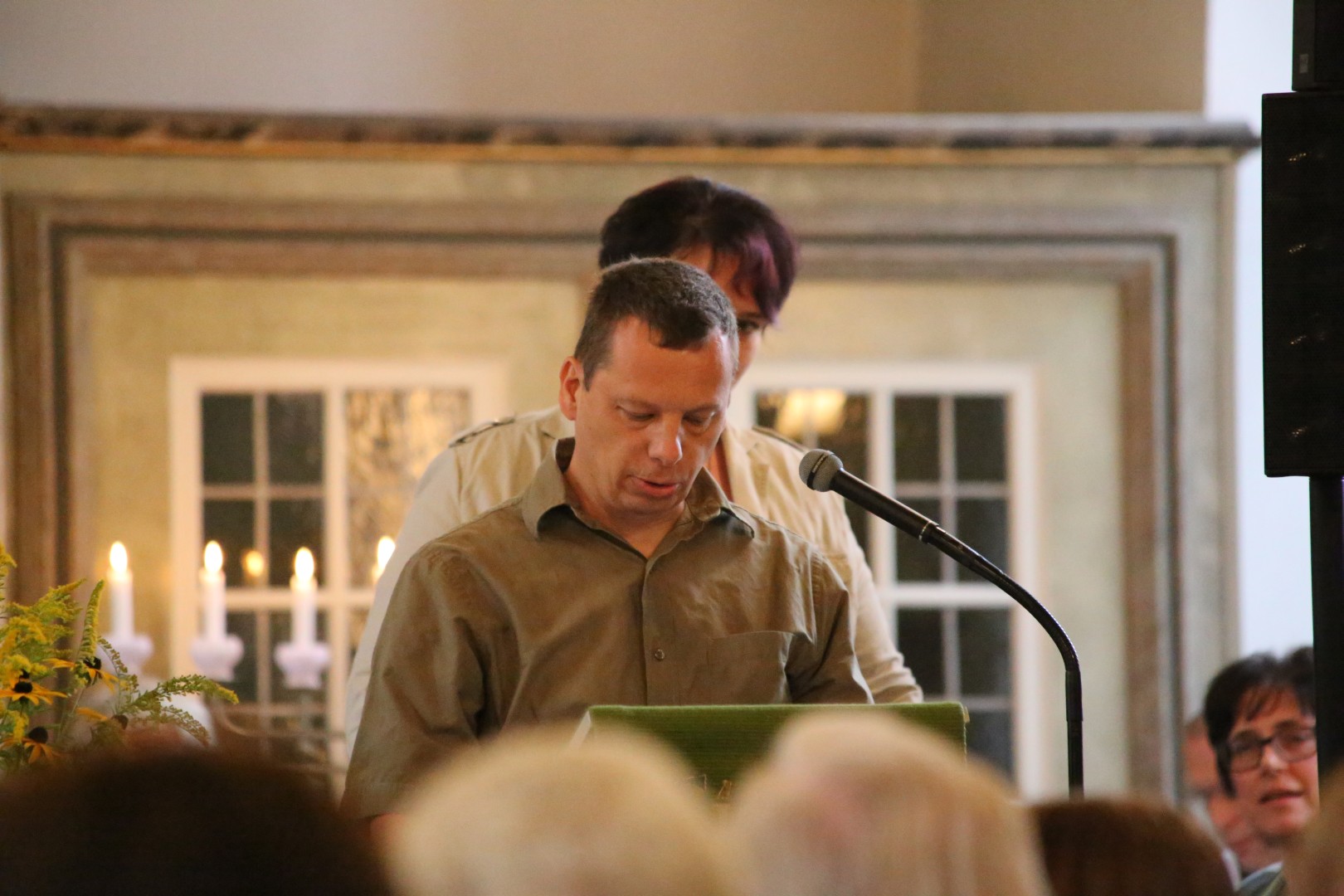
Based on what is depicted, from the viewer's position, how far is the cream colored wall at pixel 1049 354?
5.92m

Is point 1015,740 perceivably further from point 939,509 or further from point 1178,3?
point 1178,3

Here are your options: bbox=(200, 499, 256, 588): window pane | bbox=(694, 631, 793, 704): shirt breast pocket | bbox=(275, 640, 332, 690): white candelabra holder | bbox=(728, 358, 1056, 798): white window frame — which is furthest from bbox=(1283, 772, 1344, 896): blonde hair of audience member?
bbox=(200, 499, 256, 588): window pane

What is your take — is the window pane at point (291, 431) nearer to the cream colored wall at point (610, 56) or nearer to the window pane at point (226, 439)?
the window pane at point (226, 439)

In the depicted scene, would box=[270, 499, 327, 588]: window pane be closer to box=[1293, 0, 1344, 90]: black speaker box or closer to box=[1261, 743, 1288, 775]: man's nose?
box=[1261, 743, 1288, 775]: man's nose

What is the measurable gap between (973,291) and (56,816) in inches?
210

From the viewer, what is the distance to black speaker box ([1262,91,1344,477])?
6.68 ft

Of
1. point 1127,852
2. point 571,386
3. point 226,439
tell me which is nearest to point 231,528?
point 226,439

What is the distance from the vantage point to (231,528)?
5.73m

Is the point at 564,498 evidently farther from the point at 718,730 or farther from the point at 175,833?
the point at 175,833

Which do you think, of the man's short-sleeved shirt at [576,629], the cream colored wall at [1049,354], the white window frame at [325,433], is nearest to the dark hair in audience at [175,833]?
the man's short-sleeved shirt at [576,629]

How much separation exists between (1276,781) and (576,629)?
5.29ft

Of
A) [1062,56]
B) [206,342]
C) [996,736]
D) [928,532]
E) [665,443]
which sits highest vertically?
[1062,56]

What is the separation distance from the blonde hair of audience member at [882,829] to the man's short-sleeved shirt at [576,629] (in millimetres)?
1032

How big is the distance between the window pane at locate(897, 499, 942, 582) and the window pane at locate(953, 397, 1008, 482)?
0.51ft
